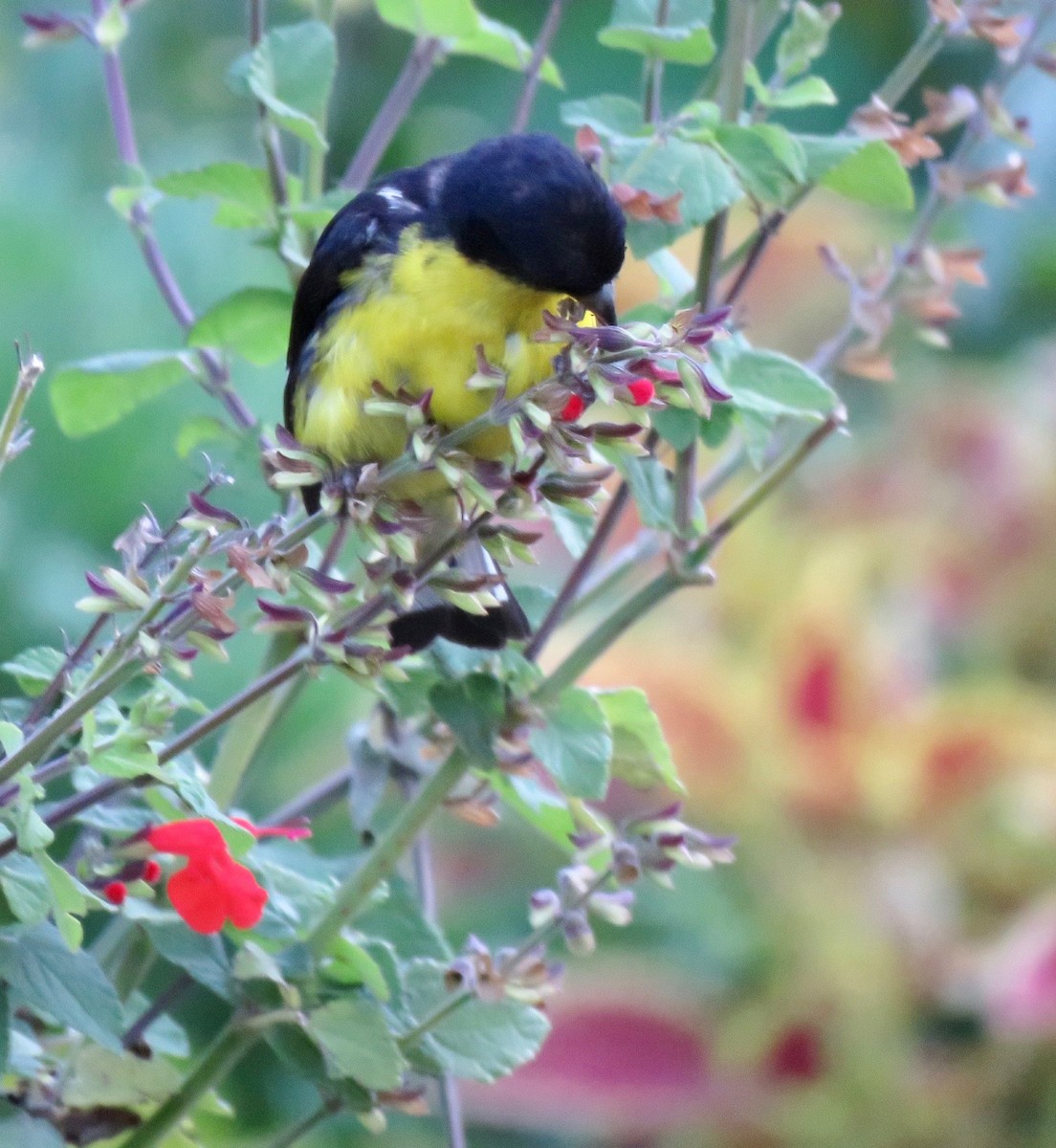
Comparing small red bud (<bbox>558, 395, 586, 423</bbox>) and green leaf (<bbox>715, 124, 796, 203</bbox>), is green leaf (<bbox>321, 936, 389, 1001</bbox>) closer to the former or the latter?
small red bud (<bbox>558, 395, 586, 423</bbox>)

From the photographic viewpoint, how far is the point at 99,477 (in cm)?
179

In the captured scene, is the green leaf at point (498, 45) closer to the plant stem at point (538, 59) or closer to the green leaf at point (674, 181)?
the plant stem at point (538, 59)

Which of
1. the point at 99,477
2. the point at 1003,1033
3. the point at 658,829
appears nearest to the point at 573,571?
the point at 658,829

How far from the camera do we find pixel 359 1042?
0.60 m

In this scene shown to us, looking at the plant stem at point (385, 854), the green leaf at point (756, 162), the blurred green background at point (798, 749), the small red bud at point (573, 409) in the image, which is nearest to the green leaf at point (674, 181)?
the green leaf at point (756, 162)

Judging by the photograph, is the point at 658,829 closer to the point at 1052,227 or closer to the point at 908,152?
the point at 908,152

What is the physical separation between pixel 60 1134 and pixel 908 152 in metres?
0.52

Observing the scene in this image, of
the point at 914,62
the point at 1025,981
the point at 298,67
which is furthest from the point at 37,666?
the point at 1025,981

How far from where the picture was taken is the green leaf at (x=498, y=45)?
0.76 m

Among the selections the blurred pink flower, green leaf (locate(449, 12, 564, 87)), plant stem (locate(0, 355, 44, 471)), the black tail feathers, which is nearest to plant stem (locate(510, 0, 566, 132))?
green leaf (locate(449, 12, 564, 87))

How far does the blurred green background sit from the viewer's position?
1.46m

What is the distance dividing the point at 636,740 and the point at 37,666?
0.26 meters

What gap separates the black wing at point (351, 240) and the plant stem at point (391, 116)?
0.01 meters

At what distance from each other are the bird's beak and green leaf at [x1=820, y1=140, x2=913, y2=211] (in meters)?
0.14
